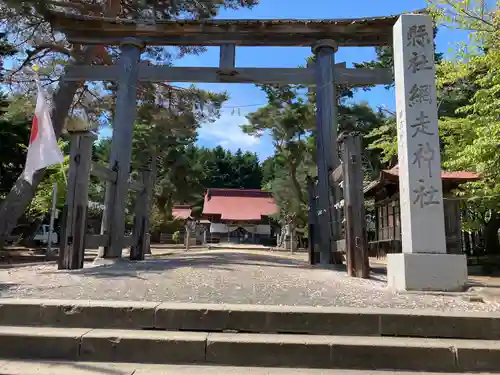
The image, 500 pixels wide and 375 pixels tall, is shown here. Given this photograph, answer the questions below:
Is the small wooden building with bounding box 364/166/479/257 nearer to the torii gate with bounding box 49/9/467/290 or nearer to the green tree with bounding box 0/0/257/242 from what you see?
the torii gate with bounding box 49/9/467/290

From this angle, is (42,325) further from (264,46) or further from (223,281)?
(264,46)

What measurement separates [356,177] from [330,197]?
201cm

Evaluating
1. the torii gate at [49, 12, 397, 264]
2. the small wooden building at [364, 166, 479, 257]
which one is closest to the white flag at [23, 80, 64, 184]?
the torii gate at [49, 12, 397, 264]

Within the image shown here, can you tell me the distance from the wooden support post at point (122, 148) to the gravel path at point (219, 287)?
5.84 ft

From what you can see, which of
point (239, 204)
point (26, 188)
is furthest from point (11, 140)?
point (239, 204)

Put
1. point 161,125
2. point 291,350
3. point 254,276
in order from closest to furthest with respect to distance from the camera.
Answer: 1. point 291,350
2. point 254,276
3. point 161,125

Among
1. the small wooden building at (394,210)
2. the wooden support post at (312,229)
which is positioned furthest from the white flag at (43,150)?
the small wooden building at (394,210)

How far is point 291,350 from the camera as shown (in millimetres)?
3482

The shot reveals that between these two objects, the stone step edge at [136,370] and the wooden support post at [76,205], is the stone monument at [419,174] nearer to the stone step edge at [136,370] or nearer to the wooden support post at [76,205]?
the stone step edge at [136,370]

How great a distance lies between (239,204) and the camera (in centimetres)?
3731

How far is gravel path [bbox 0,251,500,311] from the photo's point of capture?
4.50 meters

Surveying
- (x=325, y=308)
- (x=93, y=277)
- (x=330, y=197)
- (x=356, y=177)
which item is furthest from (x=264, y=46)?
(x=325, y=308)

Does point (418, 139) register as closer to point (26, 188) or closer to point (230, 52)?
point (230, 52)

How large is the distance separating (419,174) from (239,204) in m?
32.1
